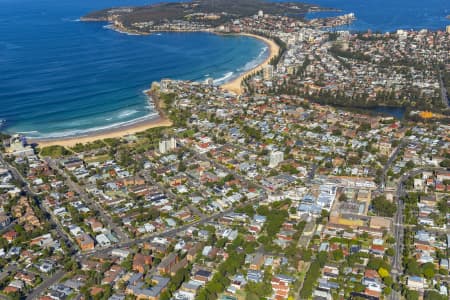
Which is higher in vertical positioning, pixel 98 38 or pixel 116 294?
pixel 98 38

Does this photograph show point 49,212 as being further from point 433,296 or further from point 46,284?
point 433,296

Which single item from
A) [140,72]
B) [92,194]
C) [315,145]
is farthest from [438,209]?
[140,72]

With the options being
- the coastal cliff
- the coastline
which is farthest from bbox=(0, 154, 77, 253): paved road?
the coastal cliff

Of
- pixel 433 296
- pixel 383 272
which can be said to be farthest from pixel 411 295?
pixel 383 272

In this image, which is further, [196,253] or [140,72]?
[140,72]

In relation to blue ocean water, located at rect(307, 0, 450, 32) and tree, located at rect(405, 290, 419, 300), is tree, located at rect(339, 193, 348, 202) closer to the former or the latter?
tree, located at rect(405, 290, 419, 300)

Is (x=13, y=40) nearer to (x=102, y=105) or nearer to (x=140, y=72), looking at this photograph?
(x=140, y=72)
